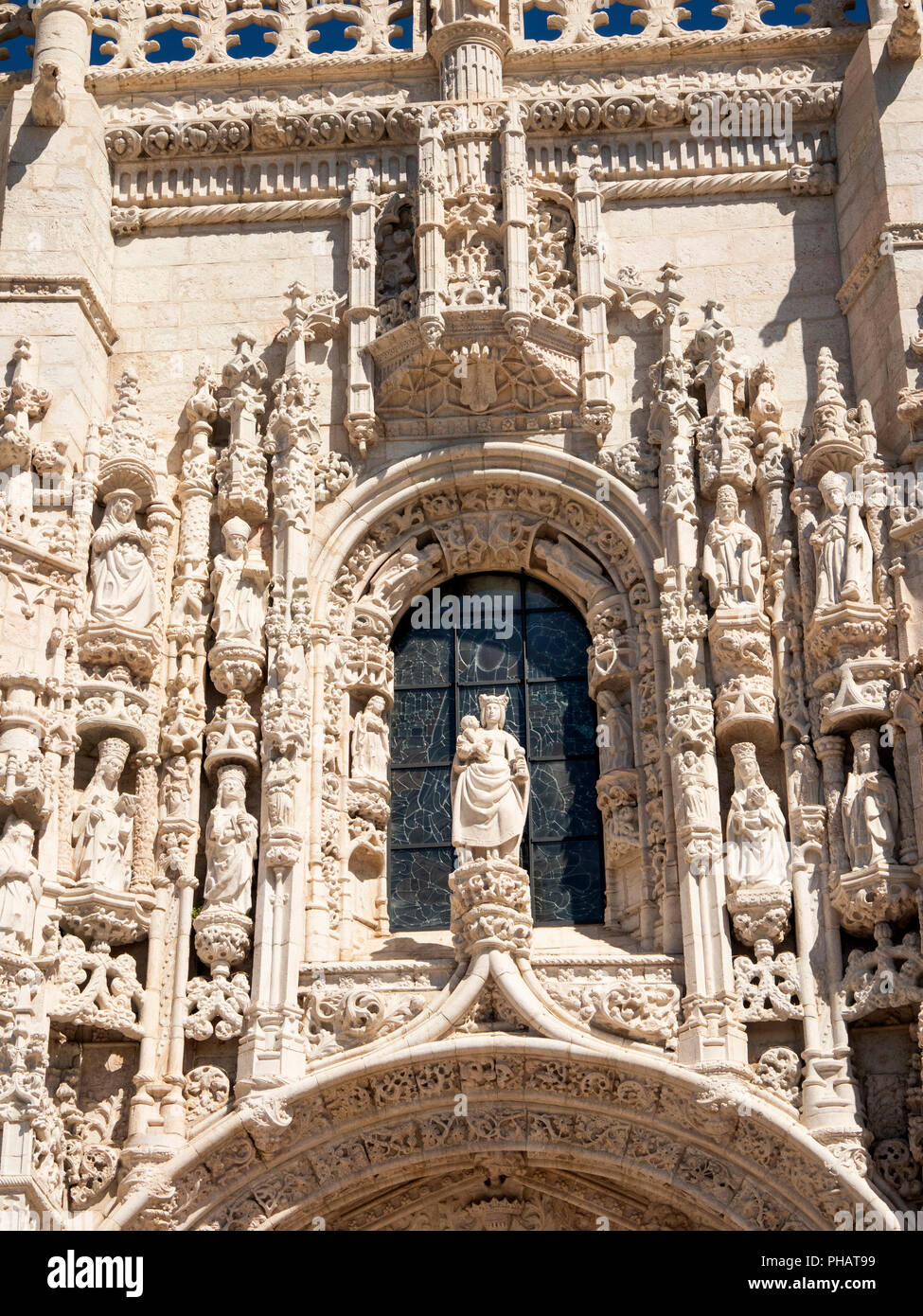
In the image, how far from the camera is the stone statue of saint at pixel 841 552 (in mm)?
15898

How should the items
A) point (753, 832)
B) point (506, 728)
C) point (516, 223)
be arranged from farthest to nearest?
point (516, 223), point (506, 728), point (753, 832)

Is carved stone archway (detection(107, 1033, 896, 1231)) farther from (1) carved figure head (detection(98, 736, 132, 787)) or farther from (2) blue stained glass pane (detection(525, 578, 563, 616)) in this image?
(2) blue stained glass pane (detection(525, 578, 563, 616))

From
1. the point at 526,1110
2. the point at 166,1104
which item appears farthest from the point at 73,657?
the point at 526,1110

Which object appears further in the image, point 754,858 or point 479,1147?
point 754,858

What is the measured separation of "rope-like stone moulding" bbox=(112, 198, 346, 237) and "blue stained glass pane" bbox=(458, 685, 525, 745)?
154 inches

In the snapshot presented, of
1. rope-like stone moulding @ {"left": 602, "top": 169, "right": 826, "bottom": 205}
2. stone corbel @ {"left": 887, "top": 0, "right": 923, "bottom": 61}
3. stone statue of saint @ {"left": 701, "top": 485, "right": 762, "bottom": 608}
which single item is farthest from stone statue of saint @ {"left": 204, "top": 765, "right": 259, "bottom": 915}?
stone corbel @ {"left": 887, "top": 0, "right": 923, "bottom": 61}

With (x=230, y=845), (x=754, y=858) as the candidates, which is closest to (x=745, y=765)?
(x=754, y=858)

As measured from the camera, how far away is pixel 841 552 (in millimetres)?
16094

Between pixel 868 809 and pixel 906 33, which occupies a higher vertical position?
pixel 906 33

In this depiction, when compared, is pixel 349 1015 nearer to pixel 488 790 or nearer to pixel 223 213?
pixel 488 790

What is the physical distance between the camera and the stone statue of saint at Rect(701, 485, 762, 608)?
16.4 meters

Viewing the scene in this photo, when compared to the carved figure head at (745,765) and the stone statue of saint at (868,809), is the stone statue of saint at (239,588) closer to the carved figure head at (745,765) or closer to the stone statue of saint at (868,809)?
the carved figure head at (745,765)

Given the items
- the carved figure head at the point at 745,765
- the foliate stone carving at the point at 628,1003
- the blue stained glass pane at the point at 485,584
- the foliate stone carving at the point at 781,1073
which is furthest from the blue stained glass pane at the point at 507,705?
the foliate stone carving at the point at 781,1073

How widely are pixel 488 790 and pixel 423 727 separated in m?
1.64
